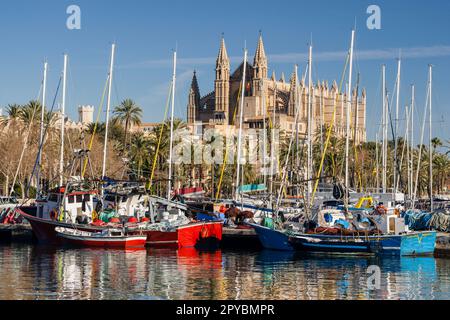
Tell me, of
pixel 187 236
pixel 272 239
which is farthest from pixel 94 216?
pixel 272 239

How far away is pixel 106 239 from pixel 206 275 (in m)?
13.3

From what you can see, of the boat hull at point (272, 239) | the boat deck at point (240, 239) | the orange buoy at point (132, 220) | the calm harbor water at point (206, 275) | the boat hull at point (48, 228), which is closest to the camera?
the calm harbor water at point (206, 275)

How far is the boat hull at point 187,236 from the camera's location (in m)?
48.2

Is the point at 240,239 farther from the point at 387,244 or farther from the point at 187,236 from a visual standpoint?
the point at 387,244

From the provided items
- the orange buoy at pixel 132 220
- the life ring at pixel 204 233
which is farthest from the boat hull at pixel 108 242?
the life ring at pixel 204 233

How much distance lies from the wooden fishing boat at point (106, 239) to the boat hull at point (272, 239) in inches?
270

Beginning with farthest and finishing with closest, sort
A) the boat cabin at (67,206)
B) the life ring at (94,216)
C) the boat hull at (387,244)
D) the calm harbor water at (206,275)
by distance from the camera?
the life ring at (94,216) < the boat cabin at (67,206) < the boat hull at (387,244) < the calm harbor water at (206,275)

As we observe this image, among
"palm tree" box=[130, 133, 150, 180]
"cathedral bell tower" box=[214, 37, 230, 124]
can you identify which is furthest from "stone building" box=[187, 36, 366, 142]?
"palm tree" box=[130, 133, 150, 180]

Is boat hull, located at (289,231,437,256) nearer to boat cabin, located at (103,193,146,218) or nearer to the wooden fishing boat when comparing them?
the wooden fishing boat

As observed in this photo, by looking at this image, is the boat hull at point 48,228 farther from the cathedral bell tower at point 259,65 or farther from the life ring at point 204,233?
the cathedral bell tower at point 259,65

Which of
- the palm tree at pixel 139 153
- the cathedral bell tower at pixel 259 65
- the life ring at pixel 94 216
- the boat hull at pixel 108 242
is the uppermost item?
the cathedral bell tower at pixel 259 65

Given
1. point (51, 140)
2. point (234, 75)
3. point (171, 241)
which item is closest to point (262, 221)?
point (171, 241)

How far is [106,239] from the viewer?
47.5 meters
